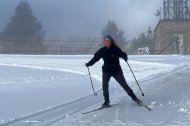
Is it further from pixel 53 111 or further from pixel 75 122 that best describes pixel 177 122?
pixel 53 111

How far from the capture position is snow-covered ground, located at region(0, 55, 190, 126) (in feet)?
35.7

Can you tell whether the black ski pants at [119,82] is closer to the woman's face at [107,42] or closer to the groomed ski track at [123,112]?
the groomed ski track at [123,112]

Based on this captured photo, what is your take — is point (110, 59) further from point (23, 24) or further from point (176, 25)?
point (23, 24)

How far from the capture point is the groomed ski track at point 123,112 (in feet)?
35.0

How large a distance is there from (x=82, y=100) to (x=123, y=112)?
7.35 ft

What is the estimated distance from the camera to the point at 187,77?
1862 centimetres

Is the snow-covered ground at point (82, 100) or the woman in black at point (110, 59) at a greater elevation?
the woman in black at point (110, 59)

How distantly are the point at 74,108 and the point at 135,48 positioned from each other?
2827 centimetres

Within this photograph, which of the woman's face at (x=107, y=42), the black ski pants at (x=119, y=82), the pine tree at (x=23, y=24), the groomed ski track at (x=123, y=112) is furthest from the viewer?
the pine tree at (x=23, y=24)

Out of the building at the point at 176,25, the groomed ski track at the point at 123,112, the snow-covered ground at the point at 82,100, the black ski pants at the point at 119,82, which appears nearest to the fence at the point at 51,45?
the building at the point at 176,25

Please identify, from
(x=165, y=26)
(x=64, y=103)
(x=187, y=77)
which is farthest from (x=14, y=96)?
(x=165, y=26)

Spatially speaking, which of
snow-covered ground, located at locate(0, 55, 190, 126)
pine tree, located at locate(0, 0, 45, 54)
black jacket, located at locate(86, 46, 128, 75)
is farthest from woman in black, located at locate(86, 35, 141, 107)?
pine tree, located at locate(0, 0, 45, 54)

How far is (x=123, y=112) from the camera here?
38.4 ft

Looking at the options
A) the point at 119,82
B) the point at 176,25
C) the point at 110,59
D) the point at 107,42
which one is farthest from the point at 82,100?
the point at 176,25
